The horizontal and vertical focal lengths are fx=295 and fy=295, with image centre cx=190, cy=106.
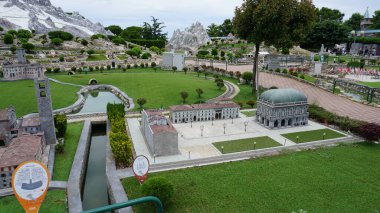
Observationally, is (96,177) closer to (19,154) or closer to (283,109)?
(19,154)

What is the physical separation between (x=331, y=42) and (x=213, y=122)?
86172 mm

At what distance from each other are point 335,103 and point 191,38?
92722 mm

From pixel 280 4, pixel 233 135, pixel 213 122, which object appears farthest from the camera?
pixel 280 4

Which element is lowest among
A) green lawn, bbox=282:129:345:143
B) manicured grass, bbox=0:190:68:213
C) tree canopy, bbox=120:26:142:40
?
manicured grass, bbox=0:190:68:213

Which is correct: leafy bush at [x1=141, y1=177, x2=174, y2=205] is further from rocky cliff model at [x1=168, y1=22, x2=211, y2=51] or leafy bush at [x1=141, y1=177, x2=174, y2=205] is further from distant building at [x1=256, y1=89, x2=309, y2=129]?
rocky cliff model at [x1=168, y1=22, x2=211, y2=51]

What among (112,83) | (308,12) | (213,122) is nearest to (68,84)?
(112,83)

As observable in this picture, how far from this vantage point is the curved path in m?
43.8

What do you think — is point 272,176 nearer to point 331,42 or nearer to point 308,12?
point 308,12

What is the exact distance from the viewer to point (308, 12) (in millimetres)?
49531

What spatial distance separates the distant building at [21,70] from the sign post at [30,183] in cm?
6068

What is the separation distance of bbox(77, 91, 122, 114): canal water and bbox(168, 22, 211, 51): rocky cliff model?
7435 cm

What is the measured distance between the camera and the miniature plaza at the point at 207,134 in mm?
32062

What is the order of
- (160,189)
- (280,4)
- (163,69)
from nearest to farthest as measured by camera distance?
(160,189) < (280,4) < (163,69)

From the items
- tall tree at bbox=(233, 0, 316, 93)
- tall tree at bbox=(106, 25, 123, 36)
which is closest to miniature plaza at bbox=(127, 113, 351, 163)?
tall tree at bbox=(233, 0, 316, 93)
